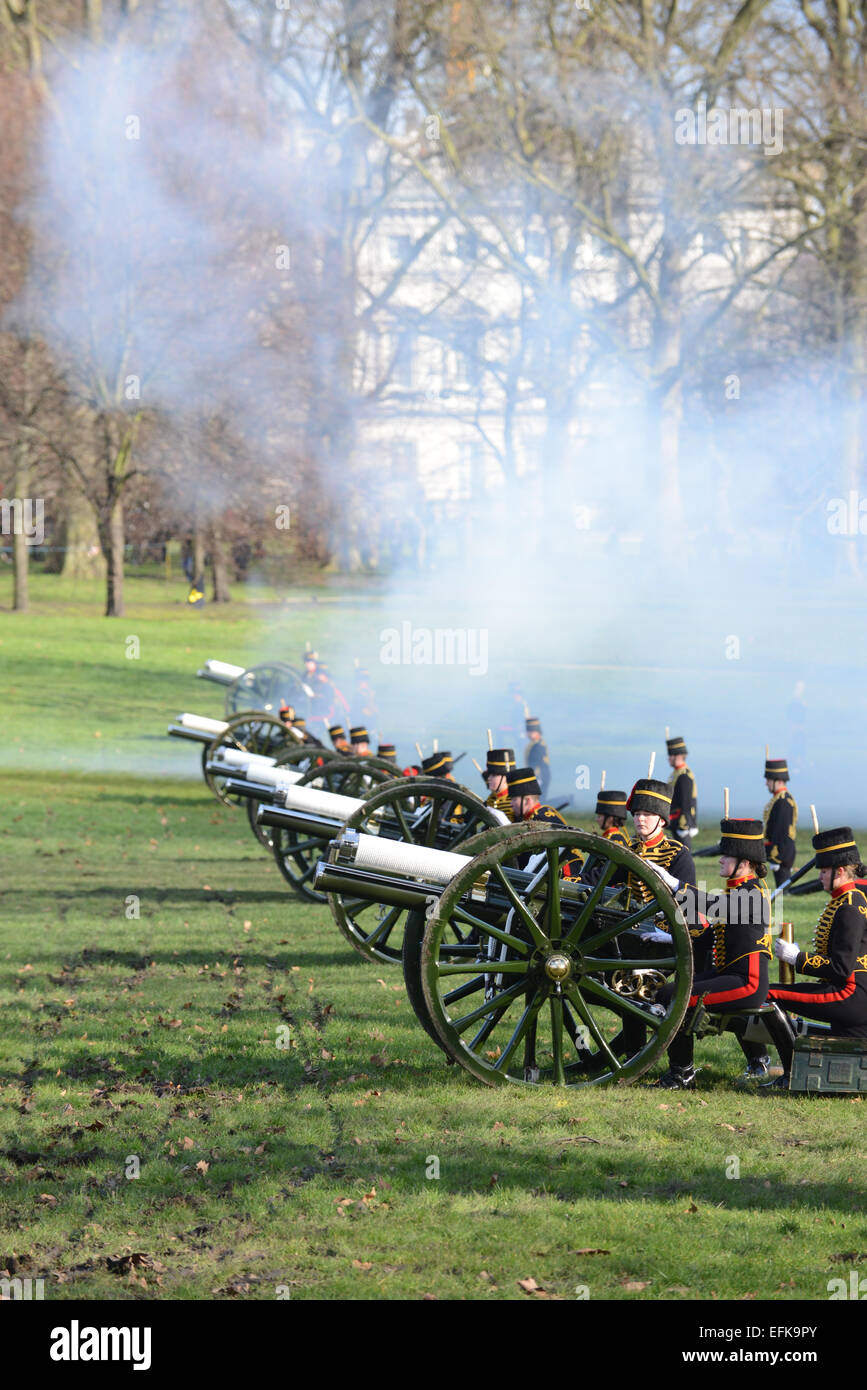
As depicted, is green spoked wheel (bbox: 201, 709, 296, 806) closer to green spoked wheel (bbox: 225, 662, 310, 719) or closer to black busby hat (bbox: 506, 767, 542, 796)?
green spoked wheel (bbox: 225, 662, 310, 719)

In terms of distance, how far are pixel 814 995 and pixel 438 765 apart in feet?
17.6

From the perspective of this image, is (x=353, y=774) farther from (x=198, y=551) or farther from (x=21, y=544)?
(x=198, y=551)

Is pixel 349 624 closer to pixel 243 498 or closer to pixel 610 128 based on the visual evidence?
pixel 243 498

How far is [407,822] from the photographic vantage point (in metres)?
10.3

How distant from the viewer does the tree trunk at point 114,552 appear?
33.4m

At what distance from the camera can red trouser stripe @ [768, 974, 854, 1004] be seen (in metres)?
7.13

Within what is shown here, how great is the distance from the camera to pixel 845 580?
24.1m

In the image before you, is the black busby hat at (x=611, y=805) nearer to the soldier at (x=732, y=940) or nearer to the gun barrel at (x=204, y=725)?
the soldier at (x=732, y=940)

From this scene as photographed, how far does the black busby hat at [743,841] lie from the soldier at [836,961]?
28 cm

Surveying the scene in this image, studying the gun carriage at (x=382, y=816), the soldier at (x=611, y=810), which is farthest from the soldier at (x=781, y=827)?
the soldier at (x=611, y=810)

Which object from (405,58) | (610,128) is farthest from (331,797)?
(405,58)

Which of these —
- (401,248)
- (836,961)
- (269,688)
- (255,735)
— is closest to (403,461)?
(401,248)
